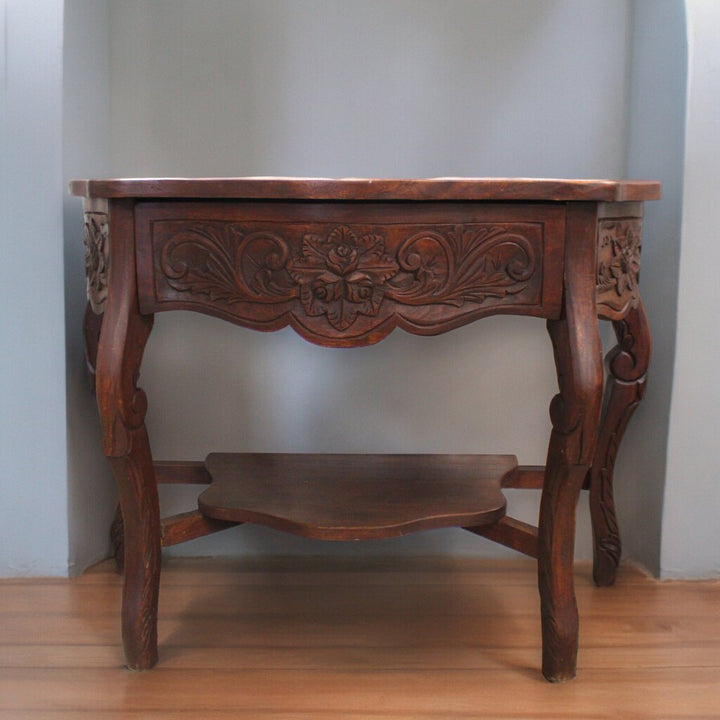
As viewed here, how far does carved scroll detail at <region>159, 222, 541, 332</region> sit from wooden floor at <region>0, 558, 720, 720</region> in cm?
69

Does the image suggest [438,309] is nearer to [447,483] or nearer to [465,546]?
[447,483]

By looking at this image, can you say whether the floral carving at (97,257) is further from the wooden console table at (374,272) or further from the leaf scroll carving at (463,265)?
the leaf scroll carving at (463,265)

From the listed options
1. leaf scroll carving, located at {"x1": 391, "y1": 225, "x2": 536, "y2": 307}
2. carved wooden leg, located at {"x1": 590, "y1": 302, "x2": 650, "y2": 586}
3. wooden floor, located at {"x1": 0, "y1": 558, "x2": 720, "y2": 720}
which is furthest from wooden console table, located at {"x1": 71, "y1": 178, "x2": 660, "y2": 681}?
carved wooden leg, located at {"x1": 590, "y1": 302, "x2": 650, "y2": 586}

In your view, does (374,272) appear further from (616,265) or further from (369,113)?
(369,113)

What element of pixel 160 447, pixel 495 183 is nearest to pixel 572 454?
pixel 495 183

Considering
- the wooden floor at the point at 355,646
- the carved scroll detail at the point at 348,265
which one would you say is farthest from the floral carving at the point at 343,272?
the wooden floor at the point at 355,646

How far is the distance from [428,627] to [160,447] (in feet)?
2.82

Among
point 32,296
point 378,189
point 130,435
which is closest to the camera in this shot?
point 378,189

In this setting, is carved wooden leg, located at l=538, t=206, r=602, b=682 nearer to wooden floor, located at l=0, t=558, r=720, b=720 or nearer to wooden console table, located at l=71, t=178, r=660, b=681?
wooden console table, located at l=71, t=178, r=660, b=681

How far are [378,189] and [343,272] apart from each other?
166 mm

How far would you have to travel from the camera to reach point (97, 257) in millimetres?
1841

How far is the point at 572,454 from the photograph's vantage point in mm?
1750

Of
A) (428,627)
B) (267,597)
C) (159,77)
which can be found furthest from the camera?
(159,77)

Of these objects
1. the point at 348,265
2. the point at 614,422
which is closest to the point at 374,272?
the point at 348,265
